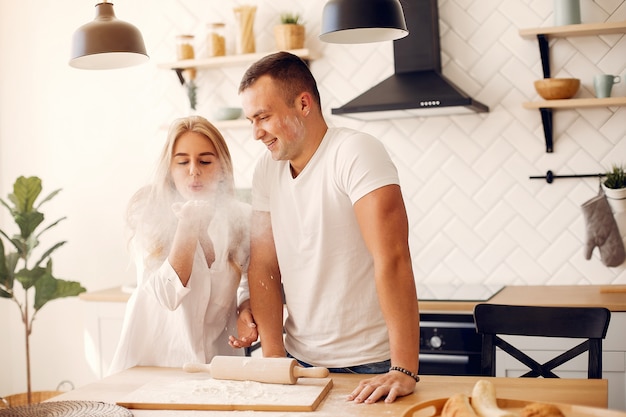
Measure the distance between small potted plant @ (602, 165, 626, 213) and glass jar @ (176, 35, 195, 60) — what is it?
7.10 feet

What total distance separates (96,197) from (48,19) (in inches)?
41.8

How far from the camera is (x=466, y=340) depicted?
3070 mm

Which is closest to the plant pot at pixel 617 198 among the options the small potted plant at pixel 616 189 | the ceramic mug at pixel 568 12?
the small potted plant at pixel 616 189

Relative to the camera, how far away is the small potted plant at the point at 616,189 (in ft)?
11.0

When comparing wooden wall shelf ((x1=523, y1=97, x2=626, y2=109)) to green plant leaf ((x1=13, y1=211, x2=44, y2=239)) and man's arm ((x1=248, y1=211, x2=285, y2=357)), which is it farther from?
green plant leaf ((x1=13, y1=211, x2=44, y2=239))

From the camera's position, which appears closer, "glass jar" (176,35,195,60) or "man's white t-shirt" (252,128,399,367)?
"man's white t-shirt" (252,128,399,367)

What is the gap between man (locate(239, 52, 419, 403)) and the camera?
187cm

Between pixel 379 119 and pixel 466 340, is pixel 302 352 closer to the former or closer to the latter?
pixel 466 340

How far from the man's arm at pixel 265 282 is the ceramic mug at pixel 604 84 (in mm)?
1891

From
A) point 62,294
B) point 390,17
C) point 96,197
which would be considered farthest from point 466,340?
point 96,197

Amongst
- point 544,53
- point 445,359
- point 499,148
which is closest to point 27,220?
point 445,359

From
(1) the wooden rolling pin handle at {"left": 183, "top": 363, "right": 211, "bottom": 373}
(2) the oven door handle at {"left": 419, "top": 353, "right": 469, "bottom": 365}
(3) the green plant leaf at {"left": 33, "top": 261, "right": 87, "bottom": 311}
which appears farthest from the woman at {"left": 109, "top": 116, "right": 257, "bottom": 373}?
(3) the green plant leaf at {"left": 33, "top": 261, "right": 87, "bottom": 311}

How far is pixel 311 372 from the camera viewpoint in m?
1.80

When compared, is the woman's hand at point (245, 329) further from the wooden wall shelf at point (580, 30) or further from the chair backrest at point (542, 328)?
the wooden wall shelf at point (580, 30)
